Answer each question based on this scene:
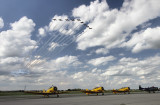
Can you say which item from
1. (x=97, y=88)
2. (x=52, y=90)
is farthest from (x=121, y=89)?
(x=52, y=90)

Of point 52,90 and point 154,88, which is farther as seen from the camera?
point 154,88

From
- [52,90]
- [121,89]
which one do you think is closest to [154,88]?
[121,89]

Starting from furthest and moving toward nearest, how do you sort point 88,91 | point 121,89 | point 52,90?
point 121,89, point 88,91, point 52,90

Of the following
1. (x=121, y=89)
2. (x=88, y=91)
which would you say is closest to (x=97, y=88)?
(x=88, y=91)

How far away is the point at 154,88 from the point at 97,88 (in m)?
30.5

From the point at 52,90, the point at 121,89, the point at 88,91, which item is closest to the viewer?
the point at 52,90

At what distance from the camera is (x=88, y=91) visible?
159ft

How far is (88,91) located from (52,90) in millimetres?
15252

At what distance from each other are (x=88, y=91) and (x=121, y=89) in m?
19.0

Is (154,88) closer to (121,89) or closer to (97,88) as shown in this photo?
(121,89)

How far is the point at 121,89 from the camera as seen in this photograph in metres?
58.6

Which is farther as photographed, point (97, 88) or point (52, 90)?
point (97, 88)

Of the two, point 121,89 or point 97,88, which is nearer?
point 97,88

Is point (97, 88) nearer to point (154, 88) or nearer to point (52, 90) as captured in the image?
point (52, 90)
